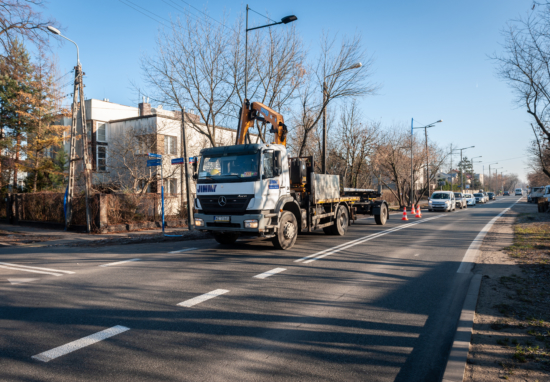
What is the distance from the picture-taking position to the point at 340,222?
48.0 feet

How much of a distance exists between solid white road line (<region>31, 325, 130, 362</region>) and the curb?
357cm

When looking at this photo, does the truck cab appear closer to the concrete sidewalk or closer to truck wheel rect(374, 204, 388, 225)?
the concrete sidewalk

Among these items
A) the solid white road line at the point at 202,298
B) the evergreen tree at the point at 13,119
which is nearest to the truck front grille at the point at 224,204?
the solid white road line at the point at 202,298

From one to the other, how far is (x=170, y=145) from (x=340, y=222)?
1988cm

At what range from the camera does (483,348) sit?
4.04 meters

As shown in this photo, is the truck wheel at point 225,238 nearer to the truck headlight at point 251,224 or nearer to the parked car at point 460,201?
the truck headlight at point 251,224

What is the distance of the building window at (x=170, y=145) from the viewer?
2986 centimetres

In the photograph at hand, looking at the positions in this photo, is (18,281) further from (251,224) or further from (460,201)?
(460,201)

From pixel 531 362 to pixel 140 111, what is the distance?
38595 mm

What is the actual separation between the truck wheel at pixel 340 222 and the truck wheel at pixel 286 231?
3.57m

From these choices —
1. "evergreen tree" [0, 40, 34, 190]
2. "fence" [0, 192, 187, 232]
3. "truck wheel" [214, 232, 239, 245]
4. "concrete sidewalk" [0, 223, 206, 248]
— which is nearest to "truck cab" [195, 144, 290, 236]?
"truck wheel" [214, 232, 239, 245]

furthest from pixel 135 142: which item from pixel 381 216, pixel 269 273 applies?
pixel 269 273

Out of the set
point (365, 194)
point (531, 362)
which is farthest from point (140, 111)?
point (531, 362)

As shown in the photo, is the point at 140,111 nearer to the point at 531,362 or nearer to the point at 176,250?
the point at 176,250
